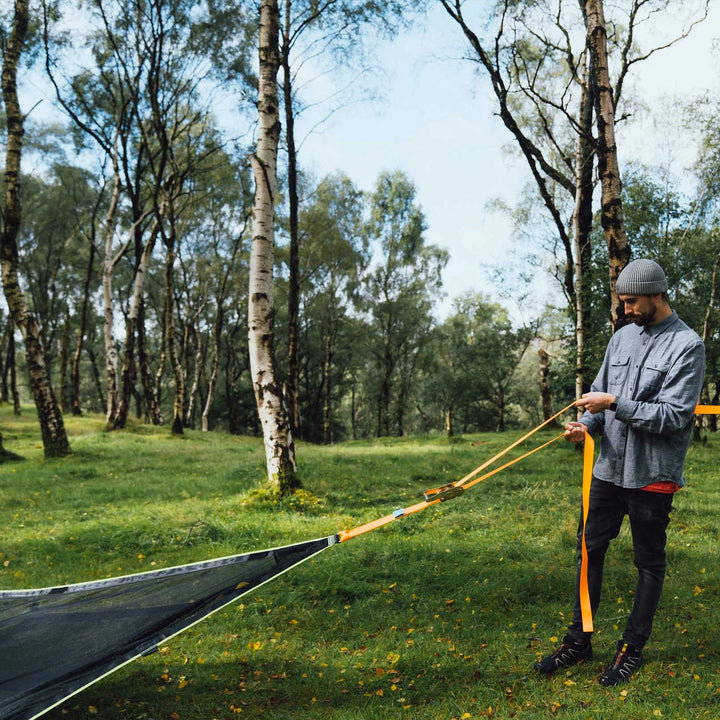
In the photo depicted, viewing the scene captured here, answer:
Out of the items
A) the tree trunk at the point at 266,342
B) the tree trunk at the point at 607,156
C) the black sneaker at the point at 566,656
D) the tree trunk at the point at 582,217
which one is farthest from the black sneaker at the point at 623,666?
the tree trunk at the point at 582,217

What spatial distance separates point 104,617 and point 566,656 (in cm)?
277

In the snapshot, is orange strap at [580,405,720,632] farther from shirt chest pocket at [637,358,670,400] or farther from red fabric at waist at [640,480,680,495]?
red fabric at waist at [640,480,680,495]

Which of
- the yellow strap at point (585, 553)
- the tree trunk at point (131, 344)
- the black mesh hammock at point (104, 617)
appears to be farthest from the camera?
the tree trunk at point (131, 344)

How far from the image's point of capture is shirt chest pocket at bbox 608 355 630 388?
11.8 ft

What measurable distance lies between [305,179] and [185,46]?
9.27 meters

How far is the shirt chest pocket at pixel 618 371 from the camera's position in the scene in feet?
11.8

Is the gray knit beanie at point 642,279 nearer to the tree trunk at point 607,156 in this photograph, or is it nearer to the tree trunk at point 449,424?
the tree trunk at point 607,156

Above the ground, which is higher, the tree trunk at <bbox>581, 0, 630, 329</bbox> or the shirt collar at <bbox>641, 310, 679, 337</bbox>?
the tree trunk at <bbox>581, 0, 630, 329</bbox>

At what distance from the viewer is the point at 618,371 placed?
11.9 ft

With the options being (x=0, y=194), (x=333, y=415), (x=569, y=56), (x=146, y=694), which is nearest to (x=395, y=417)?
(x=333, y=415)

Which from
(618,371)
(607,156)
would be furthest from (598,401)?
(607,156)

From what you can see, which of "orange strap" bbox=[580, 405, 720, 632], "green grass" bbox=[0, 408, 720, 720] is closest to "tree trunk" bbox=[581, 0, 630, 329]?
"green grass" bbox=[0, 408, 720, 720]

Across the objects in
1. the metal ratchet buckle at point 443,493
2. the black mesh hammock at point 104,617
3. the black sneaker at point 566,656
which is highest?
the metal ratchet buckle at point 443,493

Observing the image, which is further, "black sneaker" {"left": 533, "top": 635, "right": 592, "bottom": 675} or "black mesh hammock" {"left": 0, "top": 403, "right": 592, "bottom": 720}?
"black sneaker" {"left": 533, "top": 635, "right": 592, "bottom": 675}
